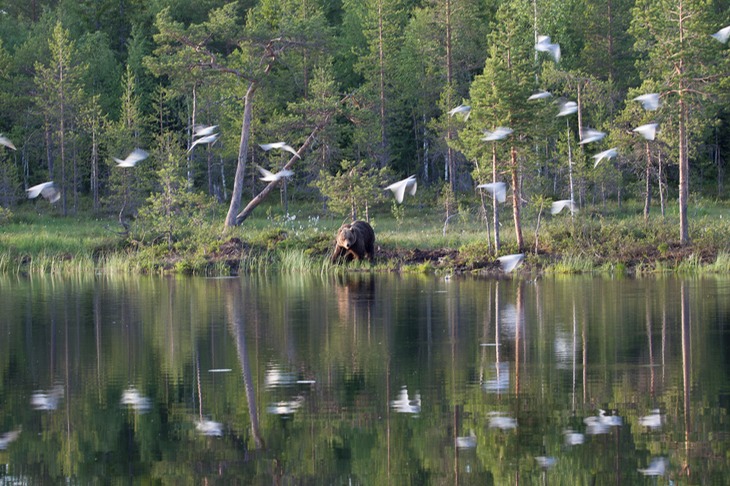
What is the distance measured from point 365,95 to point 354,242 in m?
17.6

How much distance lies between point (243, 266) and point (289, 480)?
30330mm

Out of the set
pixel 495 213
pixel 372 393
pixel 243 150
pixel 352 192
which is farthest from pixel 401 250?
→ pixel 372 393

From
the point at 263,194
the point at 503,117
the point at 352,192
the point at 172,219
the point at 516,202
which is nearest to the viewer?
the point at 516,202

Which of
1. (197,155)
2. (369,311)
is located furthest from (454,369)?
(197,155)

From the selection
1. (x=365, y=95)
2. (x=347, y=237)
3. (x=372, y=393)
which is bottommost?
(x=372, y=393)

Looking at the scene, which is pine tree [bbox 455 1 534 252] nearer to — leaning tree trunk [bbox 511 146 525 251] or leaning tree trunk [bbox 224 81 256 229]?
leaning tree trunk [bbox 511 146 525 251]

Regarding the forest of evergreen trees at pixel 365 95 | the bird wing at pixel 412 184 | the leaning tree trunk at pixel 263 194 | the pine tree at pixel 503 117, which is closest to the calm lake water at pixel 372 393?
the bird wing at pixel 412 184

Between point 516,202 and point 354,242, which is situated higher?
point 516,202

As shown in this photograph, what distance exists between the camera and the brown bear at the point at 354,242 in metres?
38.0

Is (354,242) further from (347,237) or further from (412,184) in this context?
(412,184)

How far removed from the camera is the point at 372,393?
13812 millimetres

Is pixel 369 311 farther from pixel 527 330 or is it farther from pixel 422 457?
pixel 422 457

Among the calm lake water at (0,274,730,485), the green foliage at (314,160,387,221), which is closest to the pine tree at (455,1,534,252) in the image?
the green foliage at (314,160,387,221)

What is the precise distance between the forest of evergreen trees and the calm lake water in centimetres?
1810
